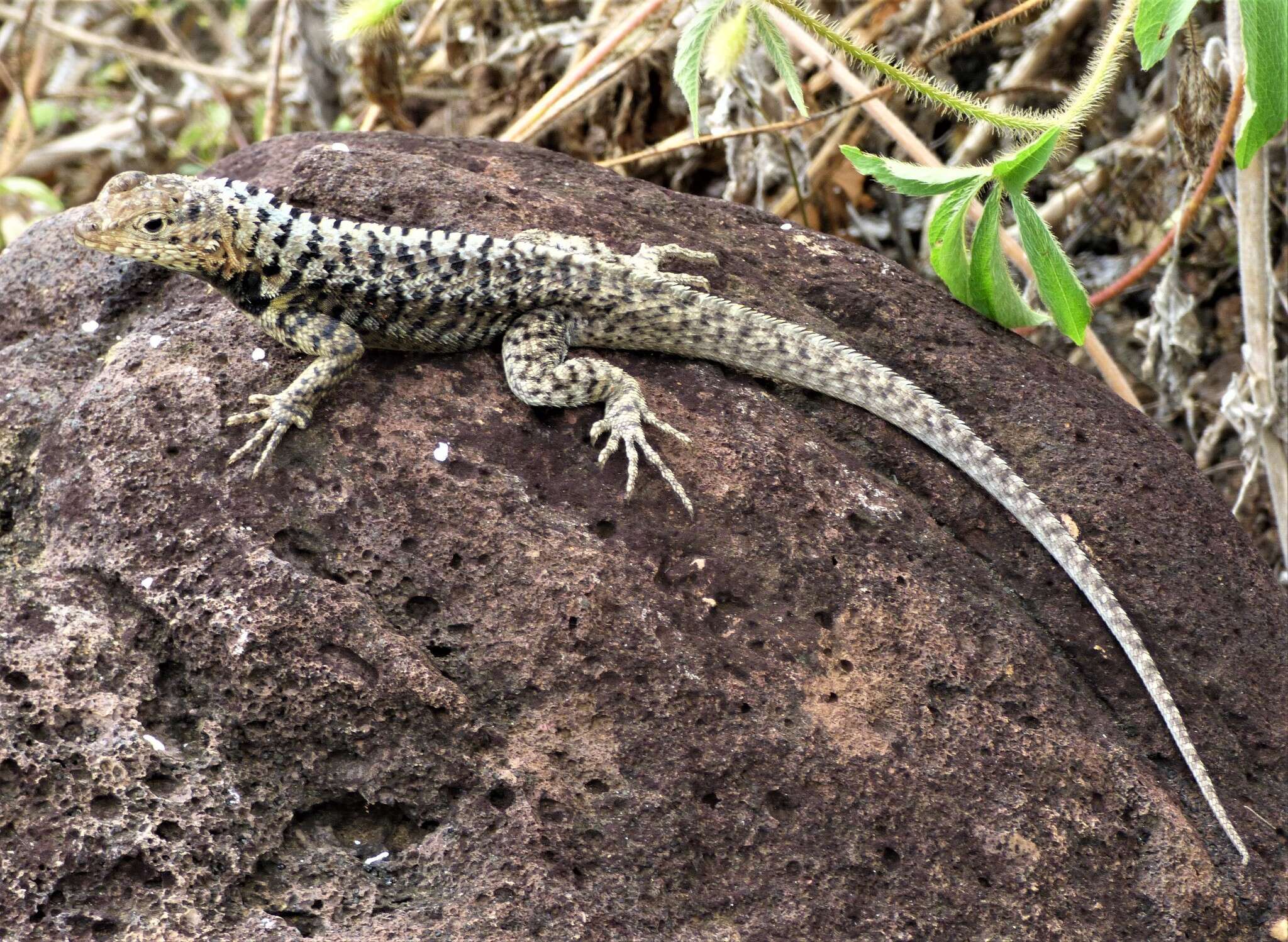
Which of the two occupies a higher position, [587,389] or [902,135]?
[902,135]

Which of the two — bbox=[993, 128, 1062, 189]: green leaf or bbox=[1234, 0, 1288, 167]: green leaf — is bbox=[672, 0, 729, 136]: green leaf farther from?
bbox=[1234, 0, 1288, 167]: green leaf

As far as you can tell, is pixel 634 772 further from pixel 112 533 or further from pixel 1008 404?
pixel 1008 404

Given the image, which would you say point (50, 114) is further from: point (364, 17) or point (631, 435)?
point (631, 435)

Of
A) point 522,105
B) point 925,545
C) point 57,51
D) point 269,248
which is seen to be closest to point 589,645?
point 925,545

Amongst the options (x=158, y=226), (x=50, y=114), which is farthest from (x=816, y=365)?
(x=50, y=114)

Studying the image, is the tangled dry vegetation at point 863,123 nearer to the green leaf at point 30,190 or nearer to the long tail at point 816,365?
the green leaf at point 30,190
